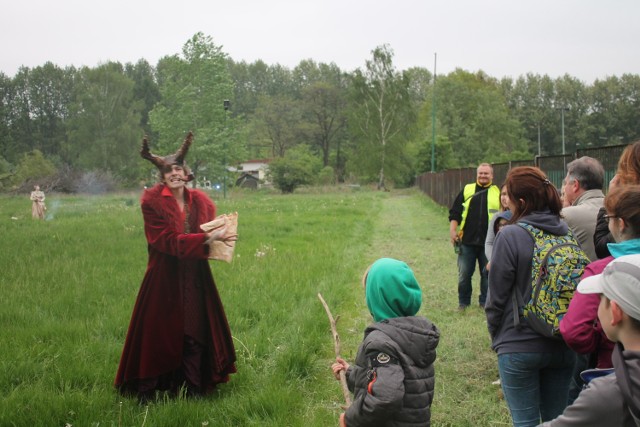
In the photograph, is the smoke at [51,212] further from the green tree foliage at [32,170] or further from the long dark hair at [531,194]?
the green tree foliage at [32,170]

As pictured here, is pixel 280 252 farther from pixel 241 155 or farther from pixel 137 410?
pixel 241 155

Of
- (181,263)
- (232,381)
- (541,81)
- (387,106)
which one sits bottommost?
(232,381)

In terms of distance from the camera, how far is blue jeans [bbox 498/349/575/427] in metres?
3.00

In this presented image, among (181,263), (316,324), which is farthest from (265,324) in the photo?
(181,263)

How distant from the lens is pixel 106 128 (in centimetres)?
5962

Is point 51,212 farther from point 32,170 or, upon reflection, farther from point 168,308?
point 32,170

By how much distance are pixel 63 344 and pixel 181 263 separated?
64.4 inches

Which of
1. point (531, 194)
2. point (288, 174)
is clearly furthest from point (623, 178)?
point (288, 174)

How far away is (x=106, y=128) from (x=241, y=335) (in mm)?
59485

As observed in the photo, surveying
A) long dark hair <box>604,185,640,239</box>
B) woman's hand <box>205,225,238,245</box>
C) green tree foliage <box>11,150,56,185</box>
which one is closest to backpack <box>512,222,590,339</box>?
long dark hair <box>604,185,640,239</box>

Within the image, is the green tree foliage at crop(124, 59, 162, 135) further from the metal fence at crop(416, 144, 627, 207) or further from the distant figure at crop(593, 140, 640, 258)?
the distant figure at crop(593, 140, 640, 258)

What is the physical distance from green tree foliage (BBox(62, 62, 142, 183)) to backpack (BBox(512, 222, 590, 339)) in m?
60.2

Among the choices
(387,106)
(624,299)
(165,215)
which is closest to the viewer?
(624,299)

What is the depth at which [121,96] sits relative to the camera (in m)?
60.4
